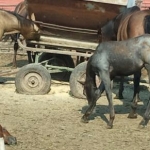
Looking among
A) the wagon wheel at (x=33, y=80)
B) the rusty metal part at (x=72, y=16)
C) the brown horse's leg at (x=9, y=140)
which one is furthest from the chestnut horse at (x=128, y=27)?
the brown horse's leg at (x=9, y=140)

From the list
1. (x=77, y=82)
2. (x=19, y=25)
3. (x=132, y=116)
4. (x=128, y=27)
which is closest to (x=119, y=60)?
(x=132, y=116)

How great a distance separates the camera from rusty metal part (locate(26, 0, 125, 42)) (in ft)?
35.6

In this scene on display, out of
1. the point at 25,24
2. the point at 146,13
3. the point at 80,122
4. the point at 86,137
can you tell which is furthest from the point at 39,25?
the point at 86,137

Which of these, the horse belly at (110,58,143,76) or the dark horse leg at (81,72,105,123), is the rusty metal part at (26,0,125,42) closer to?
the dark horse leg at (81,72,105,123)

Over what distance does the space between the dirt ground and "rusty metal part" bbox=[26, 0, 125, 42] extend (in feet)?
4.28

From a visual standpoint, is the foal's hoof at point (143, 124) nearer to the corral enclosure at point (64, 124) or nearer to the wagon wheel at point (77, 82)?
the corral enclosure at point (64, 124)

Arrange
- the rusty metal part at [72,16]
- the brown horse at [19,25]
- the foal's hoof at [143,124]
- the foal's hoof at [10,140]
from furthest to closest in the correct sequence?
the brown horse at [19,25] < the rusty metal part at [72,16] < the foal's hoof at [143,124] < the foal's hoof at [10,140]

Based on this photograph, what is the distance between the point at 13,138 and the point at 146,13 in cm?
400

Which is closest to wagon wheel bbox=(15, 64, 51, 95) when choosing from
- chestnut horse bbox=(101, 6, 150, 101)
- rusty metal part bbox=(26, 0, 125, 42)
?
rusty metal part bbox=(26, 0, 125, 42)

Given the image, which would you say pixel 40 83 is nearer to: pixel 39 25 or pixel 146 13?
pixel 39 25

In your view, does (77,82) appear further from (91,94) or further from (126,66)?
(126,66)

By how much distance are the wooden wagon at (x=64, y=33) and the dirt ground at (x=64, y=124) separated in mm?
339

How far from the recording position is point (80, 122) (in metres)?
8.13

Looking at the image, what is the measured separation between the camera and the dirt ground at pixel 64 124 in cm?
669
